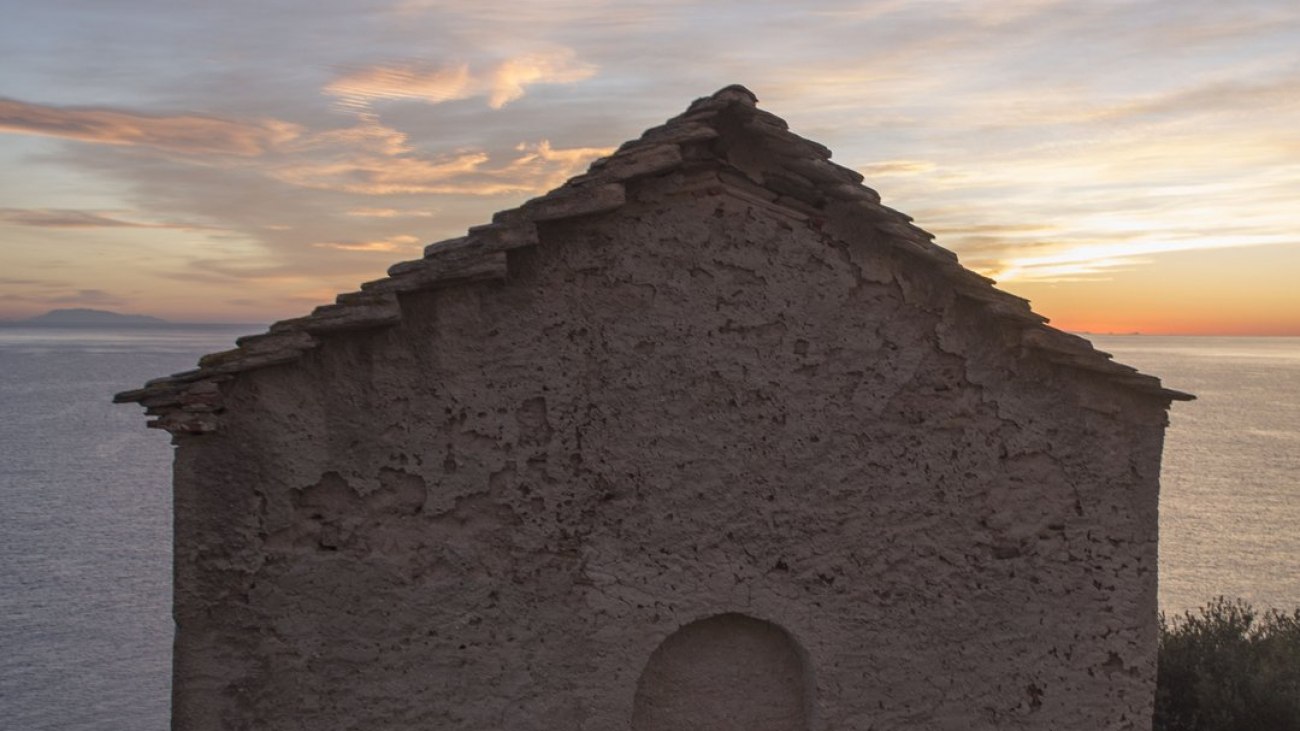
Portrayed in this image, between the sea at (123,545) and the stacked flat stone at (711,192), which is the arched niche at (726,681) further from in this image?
the sea at (123,545)

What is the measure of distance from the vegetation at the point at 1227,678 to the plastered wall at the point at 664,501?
304 inches

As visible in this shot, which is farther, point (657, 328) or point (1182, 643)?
point (1182, 643)

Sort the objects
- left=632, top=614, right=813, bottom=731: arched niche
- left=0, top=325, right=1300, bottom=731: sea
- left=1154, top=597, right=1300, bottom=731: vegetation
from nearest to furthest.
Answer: left=632, top=614, right=813, bottom=731: arched niche, left=1154, top=597, right=1300, bottom=731: vegetation, left=0, top=325, right=1300, bottom=731: sea

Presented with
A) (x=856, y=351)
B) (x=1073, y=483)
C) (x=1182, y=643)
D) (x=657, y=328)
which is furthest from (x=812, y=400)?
(x=1182, y=643)

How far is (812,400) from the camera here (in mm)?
6672

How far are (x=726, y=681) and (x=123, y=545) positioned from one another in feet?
104

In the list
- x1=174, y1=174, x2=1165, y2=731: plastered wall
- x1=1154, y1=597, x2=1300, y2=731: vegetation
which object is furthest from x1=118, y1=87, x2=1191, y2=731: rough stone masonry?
x1=1154, y1=597, x2=1300, y2=731: vegetation

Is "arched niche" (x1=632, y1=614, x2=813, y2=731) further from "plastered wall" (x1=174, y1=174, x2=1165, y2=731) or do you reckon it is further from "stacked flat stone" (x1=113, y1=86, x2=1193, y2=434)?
"stacked flat stone" (x1=113, y1=86, x2=1193, y2=434)

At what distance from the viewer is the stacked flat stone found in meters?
6.22

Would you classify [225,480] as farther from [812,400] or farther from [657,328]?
[812,400]

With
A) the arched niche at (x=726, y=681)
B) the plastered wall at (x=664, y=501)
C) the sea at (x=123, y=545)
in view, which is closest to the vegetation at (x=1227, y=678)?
the plastered wall at (x=664, y=501)

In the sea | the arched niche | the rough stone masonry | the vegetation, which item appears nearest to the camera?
the rough stone masonry

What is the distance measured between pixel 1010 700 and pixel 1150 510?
1.49 m

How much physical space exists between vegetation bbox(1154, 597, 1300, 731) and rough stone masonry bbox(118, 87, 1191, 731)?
25.6 feet
